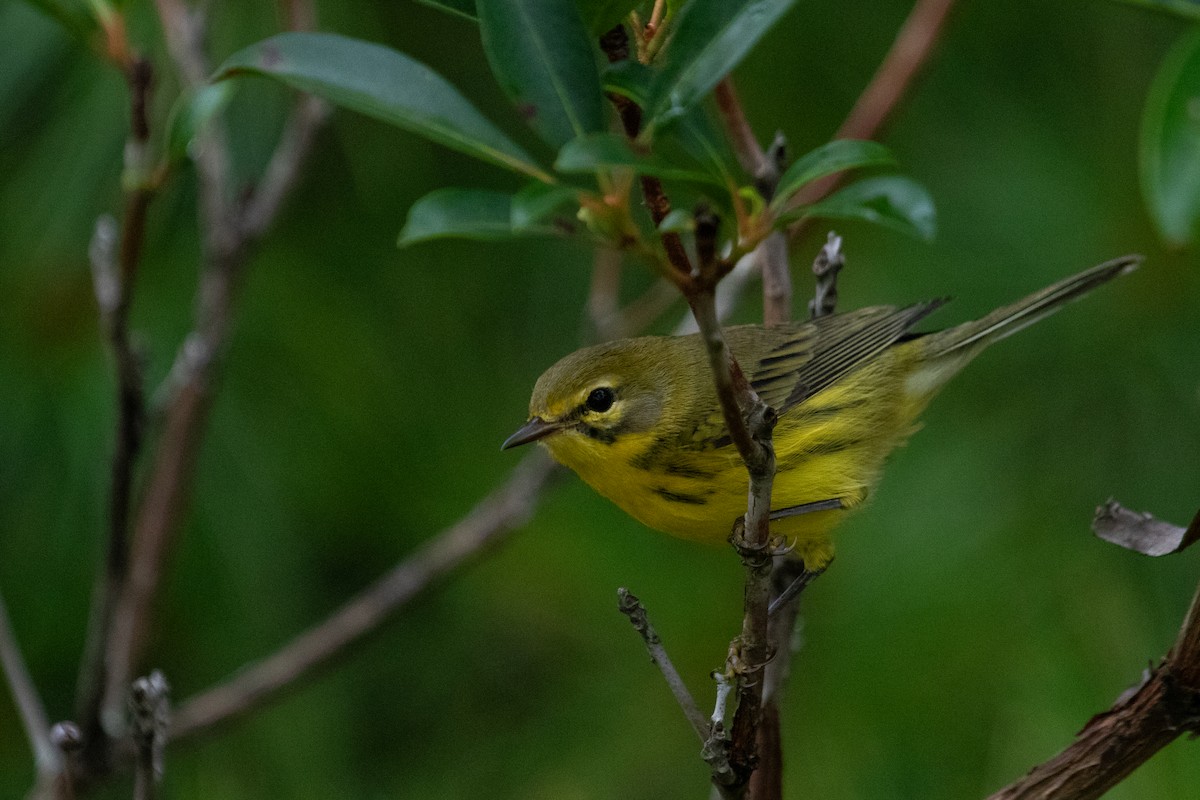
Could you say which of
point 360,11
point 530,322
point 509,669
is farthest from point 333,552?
point 360,11

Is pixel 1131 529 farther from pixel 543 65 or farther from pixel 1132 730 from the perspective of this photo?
pixel 543 65

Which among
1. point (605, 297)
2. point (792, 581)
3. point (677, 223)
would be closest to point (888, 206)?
point (677, 223)

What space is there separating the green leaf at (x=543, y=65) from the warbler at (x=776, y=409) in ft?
4.79

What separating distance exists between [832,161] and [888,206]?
0.08 metres

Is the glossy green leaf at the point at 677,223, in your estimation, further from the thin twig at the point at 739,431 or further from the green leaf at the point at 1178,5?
the green leaf at the point at 1178,5

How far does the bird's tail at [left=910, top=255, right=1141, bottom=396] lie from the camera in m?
2.93

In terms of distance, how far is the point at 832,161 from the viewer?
1361 mm

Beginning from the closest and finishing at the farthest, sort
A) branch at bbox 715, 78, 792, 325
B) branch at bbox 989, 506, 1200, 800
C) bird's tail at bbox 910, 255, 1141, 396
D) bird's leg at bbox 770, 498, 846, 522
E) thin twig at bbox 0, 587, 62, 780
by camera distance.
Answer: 1. branch at bbox 989, 506, 1200, 800
2. thin twig at bbox 0, 587, 62, 780
3. branch at bbox 715, 78, 792, 325
4. bird's leg at bbox 770, 498, 846, 522
5. bird's tail at bbox 910, 255, 1141, 396

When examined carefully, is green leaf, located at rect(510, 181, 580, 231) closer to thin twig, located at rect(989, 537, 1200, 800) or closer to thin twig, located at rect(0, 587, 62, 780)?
thin twig, located at rect(989, 537, 1200, 800)

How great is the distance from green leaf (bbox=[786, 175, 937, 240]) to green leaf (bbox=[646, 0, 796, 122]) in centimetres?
16

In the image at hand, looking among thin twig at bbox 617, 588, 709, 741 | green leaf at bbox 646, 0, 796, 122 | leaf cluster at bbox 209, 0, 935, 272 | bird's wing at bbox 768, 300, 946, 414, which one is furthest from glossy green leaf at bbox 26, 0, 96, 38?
bird's wing at bbox 768, 300, 946, 414

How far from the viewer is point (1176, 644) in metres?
1.56

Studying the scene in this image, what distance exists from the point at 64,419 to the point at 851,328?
82.9 inches

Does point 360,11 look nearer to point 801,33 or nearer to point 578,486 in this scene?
point 801,33
